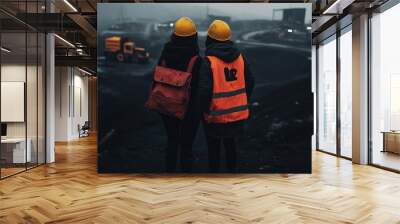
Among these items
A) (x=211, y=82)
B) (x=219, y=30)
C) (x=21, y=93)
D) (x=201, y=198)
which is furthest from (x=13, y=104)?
(x=201, y=198)

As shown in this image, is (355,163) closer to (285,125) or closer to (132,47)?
(285,125)

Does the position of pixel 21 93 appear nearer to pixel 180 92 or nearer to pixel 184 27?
pixel 180 92

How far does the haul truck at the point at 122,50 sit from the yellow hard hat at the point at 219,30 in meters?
1.24

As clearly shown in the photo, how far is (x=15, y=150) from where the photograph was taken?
300 inches

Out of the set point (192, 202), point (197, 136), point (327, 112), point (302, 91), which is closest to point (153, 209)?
point (192, 202)

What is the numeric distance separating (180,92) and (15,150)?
136 inches

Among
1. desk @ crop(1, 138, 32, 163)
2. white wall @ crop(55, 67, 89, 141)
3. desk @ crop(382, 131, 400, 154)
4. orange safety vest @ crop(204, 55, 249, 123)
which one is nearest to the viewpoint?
orange safety vest @ crop(204, 55, 249, 123)

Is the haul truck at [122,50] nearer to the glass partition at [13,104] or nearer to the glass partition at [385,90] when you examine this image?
the glass partition at [13,104]

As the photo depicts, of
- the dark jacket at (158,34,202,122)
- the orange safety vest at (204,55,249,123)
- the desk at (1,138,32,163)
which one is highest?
the dark jacket at (158,34,202,122)

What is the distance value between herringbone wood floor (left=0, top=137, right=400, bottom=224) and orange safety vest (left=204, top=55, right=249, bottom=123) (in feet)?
3.52

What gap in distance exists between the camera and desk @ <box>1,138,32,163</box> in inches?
283

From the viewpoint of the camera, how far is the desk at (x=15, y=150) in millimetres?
7200

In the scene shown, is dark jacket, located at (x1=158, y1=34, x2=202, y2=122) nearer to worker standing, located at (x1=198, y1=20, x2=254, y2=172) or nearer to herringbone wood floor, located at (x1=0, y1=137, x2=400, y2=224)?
worker standing, located at (x1=198, y1=20, x2=254, y2=172)

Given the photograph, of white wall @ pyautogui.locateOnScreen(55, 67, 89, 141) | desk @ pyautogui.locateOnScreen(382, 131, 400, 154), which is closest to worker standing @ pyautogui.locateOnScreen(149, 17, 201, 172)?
desk @ pyautogui.locateOnScreen(382, 131, 400, 154)
